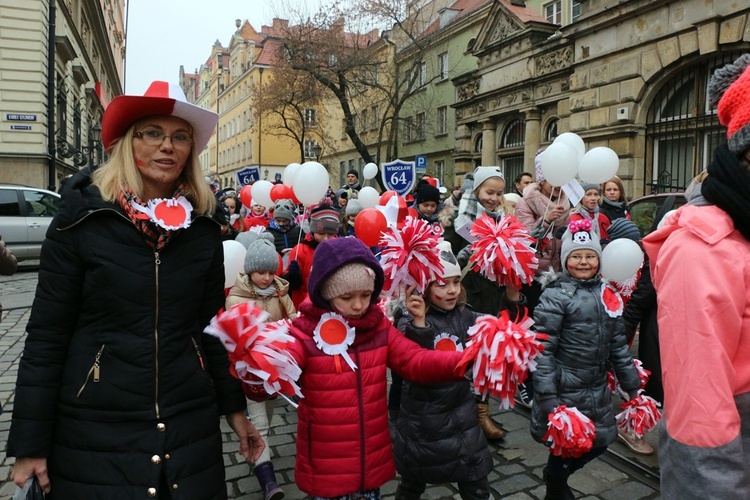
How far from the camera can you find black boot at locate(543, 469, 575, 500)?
10.7 ft

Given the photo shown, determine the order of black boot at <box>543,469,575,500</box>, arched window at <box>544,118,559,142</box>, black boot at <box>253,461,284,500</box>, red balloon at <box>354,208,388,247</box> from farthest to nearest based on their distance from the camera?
arched window at <box>544,118,559,142</box>, red balloon at <box>354,208,388,247</box>, black boot at <box>253,461,284,500</box>, black boot at <box>543,469,575,500</box>

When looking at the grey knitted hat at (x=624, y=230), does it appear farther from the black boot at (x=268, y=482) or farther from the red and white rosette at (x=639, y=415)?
the black boot at (x=268, y=482)

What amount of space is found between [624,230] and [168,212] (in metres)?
4.62

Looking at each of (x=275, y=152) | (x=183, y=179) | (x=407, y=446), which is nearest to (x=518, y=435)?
(x=407, y=446)

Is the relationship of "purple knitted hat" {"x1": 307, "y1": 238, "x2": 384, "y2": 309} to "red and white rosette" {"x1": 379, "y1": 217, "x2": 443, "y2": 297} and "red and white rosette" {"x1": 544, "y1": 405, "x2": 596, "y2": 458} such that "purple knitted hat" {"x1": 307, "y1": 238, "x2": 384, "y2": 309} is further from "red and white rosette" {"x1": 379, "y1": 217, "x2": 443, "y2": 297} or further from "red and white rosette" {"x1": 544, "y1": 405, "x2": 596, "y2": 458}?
"red and white rosette" {"x1": 544, "y1": 405, "x2": 596, "y2": 458}

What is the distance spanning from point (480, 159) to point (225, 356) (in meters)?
21.5

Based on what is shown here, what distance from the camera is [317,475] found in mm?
2629

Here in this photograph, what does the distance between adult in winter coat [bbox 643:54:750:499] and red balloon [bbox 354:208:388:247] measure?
3.17m

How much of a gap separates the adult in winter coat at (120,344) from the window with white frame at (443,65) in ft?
90.6

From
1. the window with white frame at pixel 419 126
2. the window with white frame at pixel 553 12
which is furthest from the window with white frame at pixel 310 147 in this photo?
the window with white frame at pixel 553 12

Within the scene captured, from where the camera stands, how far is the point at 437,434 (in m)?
2.94

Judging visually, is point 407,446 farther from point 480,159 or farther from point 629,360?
point 480,159

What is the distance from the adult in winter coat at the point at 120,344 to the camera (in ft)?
6.18

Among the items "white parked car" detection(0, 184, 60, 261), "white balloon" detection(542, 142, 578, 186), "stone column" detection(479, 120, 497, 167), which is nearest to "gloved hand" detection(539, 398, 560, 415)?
"white balloon" detection(542, 142, 578, 186)
